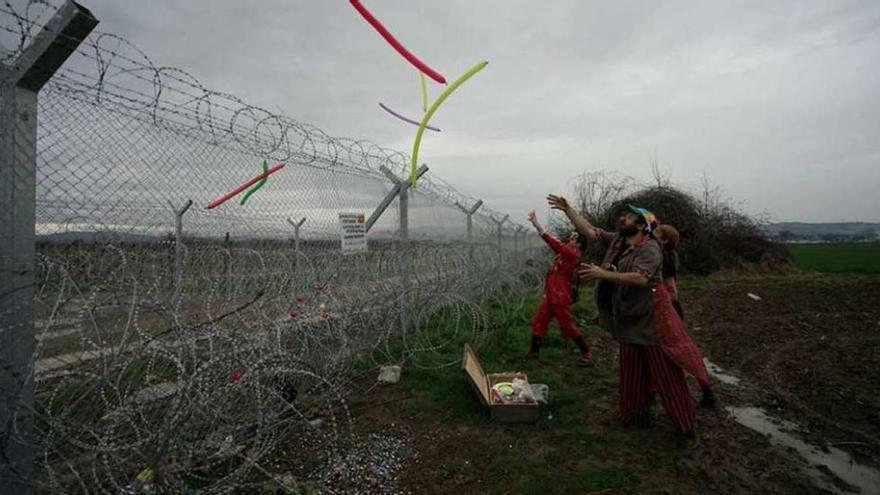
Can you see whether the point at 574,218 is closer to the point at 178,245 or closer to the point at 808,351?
the point at 178,245

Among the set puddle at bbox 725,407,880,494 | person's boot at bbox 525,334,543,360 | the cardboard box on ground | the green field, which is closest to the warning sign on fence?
the cardboard box on ground

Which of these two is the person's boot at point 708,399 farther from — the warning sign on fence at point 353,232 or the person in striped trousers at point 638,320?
the warning sign on fence at point 353,232

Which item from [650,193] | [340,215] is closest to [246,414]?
[340,215]

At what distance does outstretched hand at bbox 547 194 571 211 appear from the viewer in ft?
15.9

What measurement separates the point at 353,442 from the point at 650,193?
1645cm

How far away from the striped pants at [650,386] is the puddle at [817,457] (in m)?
0.71

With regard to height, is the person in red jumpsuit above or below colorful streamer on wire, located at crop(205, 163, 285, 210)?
below

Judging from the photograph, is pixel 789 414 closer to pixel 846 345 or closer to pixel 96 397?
pixel 846 345

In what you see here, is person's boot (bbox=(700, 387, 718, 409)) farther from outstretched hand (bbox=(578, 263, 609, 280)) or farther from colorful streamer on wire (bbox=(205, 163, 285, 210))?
colorful streamer on wire (bbox=(205, 163, 285, 210))

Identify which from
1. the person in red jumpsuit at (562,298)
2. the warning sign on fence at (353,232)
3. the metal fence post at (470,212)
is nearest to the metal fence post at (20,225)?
the warning sign on fence at (353,232)

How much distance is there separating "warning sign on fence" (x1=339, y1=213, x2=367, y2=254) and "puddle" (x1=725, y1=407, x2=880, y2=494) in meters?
3.78

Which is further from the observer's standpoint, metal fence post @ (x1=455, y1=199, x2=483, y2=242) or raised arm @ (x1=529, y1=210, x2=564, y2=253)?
metal fence post @ (x1=455, y1=199, x2=483, y2=242)

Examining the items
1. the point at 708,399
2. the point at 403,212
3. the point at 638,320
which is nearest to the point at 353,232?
the point at 403,212

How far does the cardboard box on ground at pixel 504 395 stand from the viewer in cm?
425
